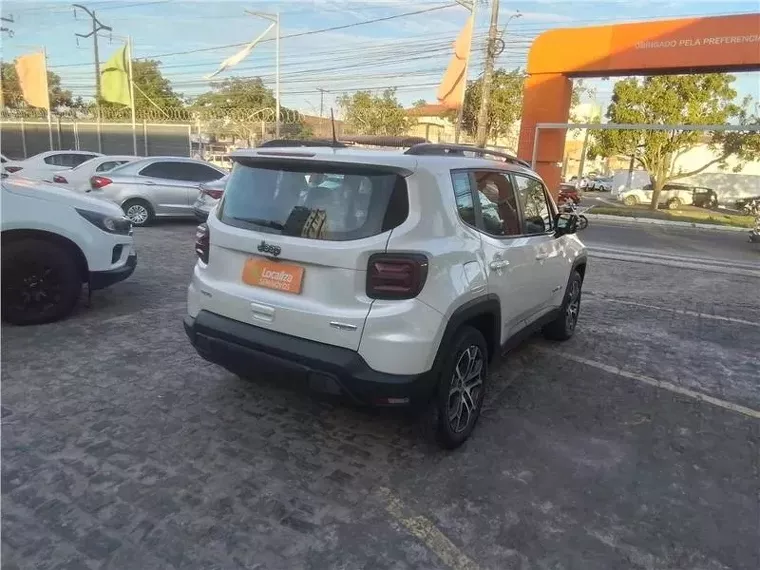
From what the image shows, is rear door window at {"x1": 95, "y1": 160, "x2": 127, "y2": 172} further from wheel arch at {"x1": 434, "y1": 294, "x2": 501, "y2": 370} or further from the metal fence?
the metal fence


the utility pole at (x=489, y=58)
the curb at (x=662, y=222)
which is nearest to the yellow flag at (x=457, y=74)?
the utility pole at (x=489, y=58)

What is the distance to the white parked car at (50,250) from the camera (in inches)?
189

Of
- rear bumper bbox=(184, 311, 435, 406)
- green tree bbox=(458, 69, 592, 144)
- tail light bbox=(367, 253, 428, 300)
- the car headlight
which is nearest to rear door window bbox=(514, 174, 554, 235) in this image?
tail light bbox=(367, 253, 428, 300)

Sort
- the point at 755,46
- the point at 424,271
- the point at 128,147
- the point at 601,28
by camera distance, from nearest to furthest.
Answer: the point at 424,271
the point at 755,46
the point at 601,28
the point at 128,147

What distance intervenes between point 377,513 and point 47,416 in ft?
7.14

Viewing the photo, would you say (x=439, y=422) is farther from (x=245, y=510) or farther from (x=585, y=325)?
(x=585, y=325)

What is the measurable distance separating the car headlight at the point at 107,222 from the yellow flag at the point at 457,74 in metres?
14.6

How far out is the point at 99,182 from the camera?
1096 centimetres

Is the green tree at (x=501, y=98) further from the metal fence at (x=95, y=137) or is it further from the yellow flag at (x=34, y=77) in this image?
the yellow flag at (x=34, y=77)

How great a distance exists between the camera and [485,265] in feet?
11.0

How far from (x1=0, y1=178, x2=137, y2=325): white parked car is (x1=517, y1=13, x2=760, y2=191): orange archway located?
12.8 meters

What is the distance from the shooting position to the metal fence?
1147 inches

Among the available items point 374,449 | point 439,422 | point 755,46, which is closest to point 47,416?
point 374,449

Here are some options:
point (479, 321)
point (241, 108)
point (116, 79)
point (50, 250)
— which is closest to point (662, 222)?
point (479, 321)
